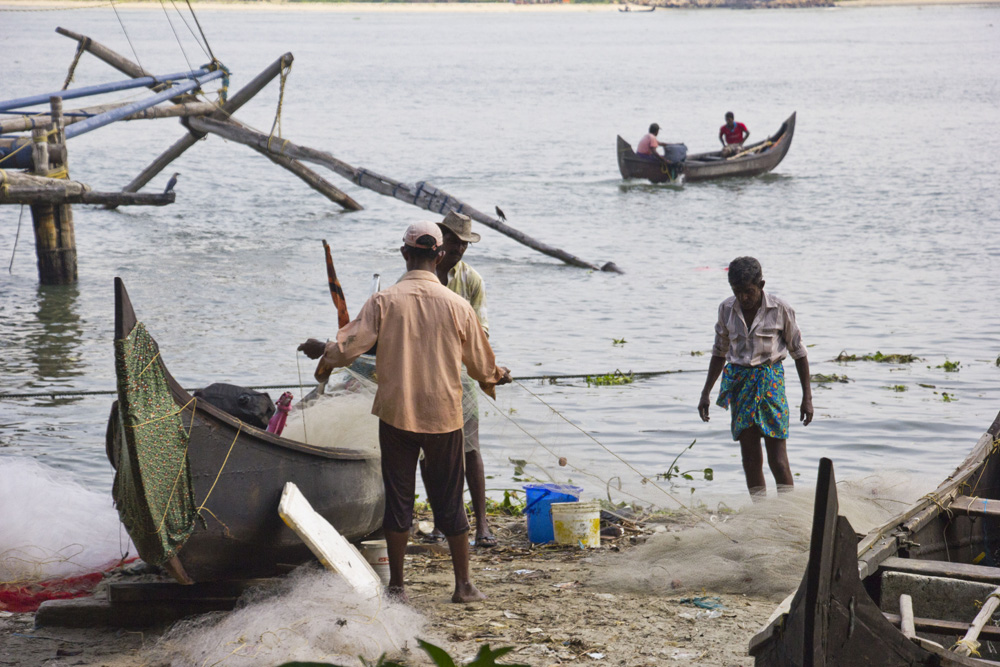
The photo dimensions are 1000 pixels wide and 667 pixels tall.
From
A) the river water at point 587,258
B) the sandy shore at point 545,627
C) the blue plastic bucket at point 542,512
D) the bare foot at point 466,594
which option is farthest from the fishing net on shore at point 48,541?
the blue plastic bucket at point 542,512

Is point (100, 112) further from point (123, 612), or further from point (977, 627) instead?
point (977, 627)

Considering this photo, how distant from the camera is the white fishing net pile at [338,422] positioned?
506 centimetres

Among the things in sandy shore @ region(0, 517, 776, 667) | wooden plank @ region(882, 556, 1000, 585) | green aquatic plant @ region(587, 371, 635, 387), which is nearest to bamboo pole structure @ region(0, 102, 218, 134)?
green aquatic plant @ region(587, 371, 635, 387)

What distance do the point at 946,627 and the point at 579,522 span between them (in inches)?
Answer: 85.3

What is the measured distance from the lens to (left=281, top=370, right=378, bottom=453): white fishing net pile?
5.06m

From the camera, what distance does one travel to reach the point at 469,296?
16.7ft

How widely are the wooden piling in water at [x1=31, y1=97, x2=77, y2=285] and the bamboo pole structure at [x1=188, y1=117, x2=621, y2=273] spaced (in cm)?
278

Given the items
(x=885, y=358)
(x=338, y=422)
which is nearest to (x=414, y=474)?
(x=338, y=422)

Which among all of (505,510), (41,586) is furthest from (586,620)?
(41,586)

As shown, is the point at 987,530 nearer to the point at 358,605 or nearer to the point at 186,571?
the point at 358,605

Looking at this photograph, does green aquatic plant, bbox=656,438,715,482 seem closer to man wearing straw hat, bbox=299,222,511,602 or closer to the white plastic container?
the white plastic container

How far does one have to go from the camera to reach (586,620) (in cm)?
430

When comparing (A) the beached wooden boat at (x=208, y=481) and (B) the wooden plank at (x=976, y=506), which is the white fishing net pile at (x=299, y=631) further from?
(B) the wooden plank at (x=976, y=506)

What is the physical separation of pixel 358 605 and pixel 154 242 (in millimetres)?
14649
